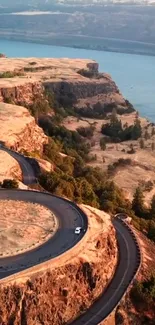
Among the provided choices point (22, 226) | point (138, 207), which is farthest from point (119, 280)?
point (138, 207)

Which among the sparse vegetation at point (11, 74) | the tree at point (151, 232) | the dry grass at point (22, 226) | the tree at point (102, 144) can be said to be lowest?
the tree at point (102, 144)

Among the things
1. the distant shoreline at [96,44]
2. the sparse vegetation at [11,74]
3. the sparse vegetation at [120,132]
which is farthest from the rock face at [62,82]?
the distant shoreline at [96,44]

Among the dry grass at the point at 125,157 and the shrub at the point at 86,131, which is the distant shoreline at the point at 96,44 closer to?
the dry grass at the point at 125,157

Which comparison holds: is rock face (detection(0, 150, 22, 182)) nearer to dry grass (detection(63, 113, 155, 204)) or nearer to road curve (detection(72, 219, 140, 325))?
road curve (detection(72, 219, 140, 325))

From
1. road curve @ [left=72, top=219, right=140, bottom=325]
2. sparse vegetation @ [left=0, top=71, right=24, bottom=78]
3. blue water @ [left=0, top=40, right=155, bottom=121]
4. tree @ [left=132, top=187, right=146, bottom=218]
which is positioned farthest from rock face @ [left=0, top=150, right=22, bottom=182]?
blue water @ [left=0, top=40, right=155, bottom=121]

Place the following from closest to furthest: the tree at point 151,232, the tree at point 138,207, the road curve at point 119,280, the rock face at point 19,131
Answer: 1. the road curve at point 119,280
2. the tree at point 151,232
3. the tree at point 138,207
4. the rock face at point 19,131

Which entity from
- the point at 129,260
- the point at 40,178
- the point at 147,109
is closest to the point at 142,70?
the point at 147,109
